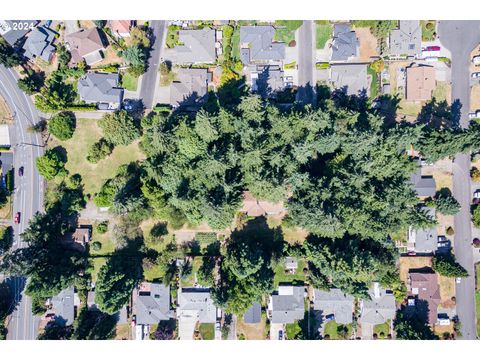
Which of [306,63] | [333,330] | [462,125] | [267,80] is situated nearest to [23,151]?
[267,80]

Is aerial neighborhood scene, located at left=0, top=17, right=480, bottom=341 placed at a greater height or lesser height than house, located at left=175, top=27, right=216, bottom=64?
lesser

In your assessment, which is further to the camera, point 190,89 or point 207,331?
point 190,89

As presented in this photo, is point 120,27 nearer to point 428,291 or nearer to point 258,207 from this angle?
point 258,207

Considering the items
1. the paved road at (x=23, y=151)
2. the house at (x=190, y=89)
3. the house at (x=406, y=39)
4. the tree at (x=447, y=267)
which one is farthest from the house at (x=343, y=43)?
the paved road at (x=23, y=151)

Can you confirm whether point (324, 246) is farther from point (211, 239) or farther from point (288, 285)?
point (211, 239)

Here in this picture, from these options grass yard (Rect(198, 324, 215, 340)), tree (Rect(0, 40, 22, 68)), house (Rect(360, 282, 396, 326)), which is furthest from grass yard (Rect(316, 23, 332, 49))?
grass yard (Rect(198, 324, 215, 340))

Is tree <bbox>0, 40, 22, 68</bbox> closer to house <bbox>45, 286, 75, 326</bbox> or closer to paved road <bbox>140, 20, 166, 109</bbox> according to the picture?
paved road <bbox>140, 20, 166, 109</bbox>
